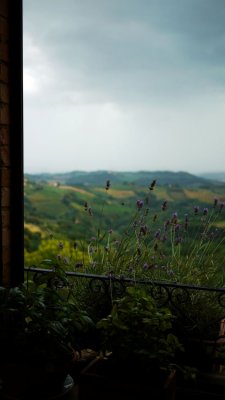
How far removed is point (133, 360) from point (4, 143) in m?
1.36

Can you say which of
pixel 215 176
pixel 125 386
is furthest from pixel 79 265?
pixel 215 176

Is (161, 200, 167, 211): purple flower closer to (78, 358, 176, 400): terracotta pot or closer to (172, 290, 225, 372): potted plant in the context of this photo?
(172, 290, 225, 372): potted plant

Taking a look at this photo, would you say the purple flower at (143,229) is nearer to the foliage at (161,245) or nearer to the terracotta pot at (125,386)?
the foliage at (161,245)

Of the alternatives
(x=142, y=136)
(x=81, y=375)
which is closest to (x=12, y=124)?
(x=142, y=136)

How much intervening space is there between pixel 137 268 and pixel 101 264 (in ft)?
0.76

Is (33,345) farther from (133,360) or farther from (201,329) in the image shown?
(201,329)

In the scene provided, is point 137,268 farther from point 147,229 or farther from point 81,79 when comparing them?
point 81,79

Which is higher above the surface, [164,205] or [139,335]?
[164,205]

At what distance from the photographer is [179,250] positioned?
286 cm

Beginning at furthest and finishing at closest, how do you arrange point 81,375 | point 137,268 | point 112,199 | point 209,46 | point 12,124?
point 112,199, point 209,46, point 137,268, point 12,124, point 81,375

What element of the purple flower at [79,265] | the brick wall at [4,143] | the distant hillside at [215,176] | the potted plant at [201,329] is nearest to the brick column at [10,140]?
the brick wall at [4,143]

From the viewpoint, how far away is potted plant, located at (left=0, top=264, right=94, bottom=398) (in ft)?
6.48

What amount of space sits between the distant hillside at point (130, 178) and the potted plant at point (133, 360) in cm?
93

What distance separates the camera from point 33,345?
2023 millimetres
